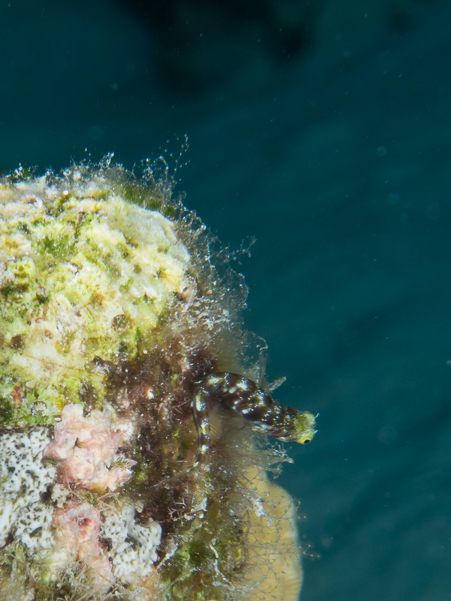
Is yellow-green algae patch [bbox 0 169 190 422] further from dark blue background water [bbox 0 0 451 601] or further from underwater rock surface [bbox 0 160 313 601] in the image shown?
dark blue background water [bbox 0 0 451 601]

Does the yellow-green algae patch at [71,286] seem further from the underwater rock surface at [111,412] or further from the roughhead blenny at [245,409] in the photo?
the roughhead blenny at [245,409]

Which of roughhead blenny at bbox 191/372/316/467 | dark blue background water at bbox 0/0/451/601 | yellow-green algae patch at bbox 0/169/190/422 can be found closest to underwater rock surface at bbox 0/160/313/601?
yellow-green algae patch at bbox 0/169/190/422

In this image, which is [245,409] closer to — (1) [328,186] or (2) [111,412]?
(2) [111,412]

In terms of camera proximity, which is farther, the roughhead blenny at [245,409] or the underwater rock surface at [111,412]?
the roughhead blenny at [245,409]

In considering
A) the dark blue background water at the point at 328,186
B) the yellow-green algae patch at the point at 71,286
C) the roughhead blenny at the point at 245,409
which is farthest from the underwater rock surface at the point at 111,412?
the dark blue background water at the point at 328,186

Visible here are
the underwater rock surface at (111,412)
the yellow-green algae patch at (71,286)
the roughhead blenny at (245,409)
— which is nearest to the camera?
the underwater rock surface at (111,412)

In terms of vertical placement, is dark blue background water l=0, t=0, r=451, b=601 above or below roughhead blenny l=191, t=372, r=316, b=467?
above

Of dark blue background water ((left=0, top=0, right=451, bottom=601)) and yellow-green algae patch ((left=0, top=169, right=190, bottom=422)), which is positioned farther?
dark blue background water ((left=0, top=0, right=451, bottom=601))
